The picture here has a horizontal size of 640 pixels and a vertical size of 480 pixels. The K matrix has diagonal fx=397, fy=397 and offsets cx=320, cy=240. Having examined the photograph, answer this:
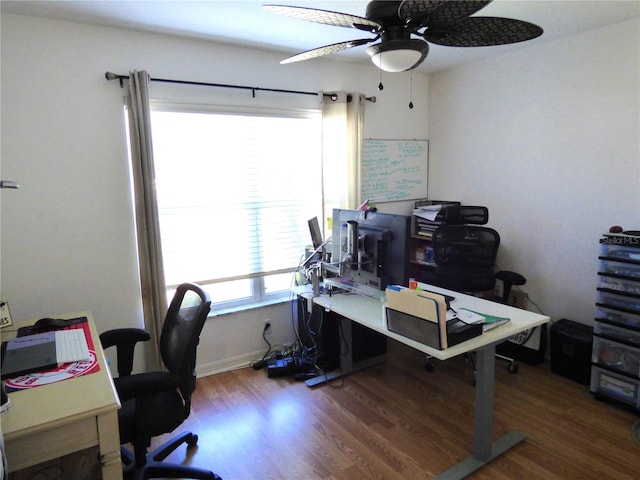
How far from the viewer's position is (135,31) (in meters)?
2.62

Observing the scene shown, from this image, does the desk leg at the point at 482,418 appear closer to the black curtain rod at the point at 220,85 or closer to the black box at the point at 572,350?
the black box at the point at 572,350

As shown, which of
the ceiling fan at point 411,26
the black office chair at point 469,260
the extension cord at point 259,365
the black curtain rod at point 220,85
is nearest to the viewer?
the ceiling fan at point 411,26

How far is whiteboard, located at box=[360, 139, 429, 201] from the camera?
376cm

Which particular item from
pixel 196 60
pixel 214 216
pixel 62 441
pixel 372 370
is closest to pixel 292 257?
pixel 214 216

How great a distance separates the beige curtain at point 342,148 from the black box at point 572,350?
188 cm

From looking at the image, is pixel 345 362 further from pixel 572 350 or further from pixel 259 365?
pixel 572 350

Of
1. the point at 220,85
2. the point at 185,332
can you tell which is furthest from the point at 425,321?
the point at 220,85

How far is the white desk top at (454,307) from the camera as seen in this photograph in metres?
1.82

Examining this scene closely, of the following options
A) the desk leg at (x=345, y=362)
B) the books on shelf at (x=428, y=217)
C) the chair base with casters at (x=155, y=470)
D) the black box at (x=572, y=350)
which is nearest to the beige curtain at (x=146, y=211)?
the chair base with casters at (x=155, y=470)

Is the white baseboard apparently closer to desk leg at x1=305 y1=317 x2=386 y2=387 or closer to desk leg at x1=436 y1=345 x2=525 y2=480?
desk leg at x1=305 y1=317 x2=386 y2=387

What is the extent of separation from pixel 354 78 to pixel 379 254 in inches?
80.6

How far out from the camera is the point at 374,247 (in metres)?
2.27

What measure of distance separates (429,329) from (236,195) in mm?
1918

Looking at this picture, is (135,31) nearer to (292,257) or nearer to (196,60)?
(196,60)
